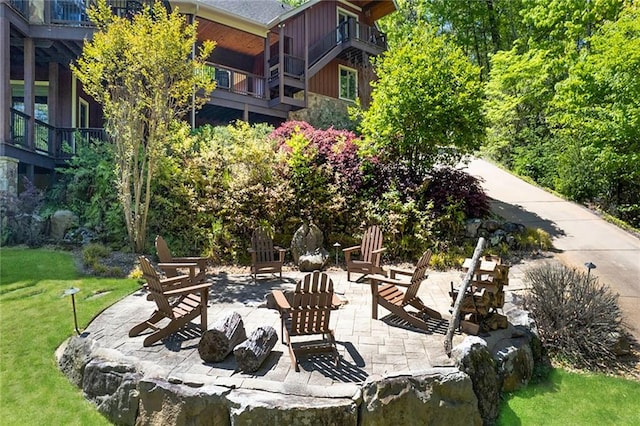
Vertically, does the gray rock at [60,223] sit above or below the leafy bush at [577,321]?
above

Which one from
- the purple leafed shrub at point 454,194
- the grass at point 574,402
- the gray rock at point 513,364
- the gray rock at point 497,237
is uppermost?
the purple leafed shrub at point 454,194

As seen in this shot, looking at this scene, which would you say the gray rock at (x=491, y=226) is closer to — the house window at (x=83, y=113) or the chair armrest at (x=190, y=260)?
the chair armrest at (x=190, y=260)

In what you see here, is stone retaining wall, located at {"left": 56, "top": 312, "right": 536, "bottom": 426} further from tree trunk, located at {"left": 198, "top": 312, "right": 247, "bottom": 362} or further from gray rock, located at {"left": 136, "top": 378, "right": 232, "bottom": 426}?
tree trunk, located at {"left": 198, "top": 312, "right": 247, "bottom": 362}

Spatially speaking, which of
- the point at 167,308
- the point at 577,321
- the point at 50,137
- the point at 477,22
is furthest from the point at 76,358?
the point at 477,22

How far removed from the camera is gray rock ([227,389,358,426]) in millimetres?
3227

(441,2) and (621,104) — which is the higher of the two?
(441,2)

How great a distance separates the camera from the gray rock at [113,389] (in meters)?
3.72

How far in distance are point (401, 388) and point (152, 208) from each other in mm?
7678

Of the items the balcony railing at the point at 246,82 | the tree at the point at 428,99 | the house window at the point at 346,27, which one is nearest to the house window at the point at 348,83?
the house window at the point at 346,27

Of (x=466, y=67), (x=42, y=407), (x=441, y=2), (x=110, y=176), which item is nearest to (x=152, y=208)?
(x=110, y=176)

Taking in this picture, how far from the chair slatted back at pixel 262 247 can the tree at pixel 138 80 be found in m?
2.76

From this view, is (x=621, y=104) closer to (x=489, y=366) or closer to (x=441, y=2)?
(x=489, y=366)

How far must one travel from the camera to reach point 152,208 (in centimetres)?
909

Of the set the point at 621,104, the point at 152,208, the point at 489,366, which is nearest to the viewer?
the point at 489,366
